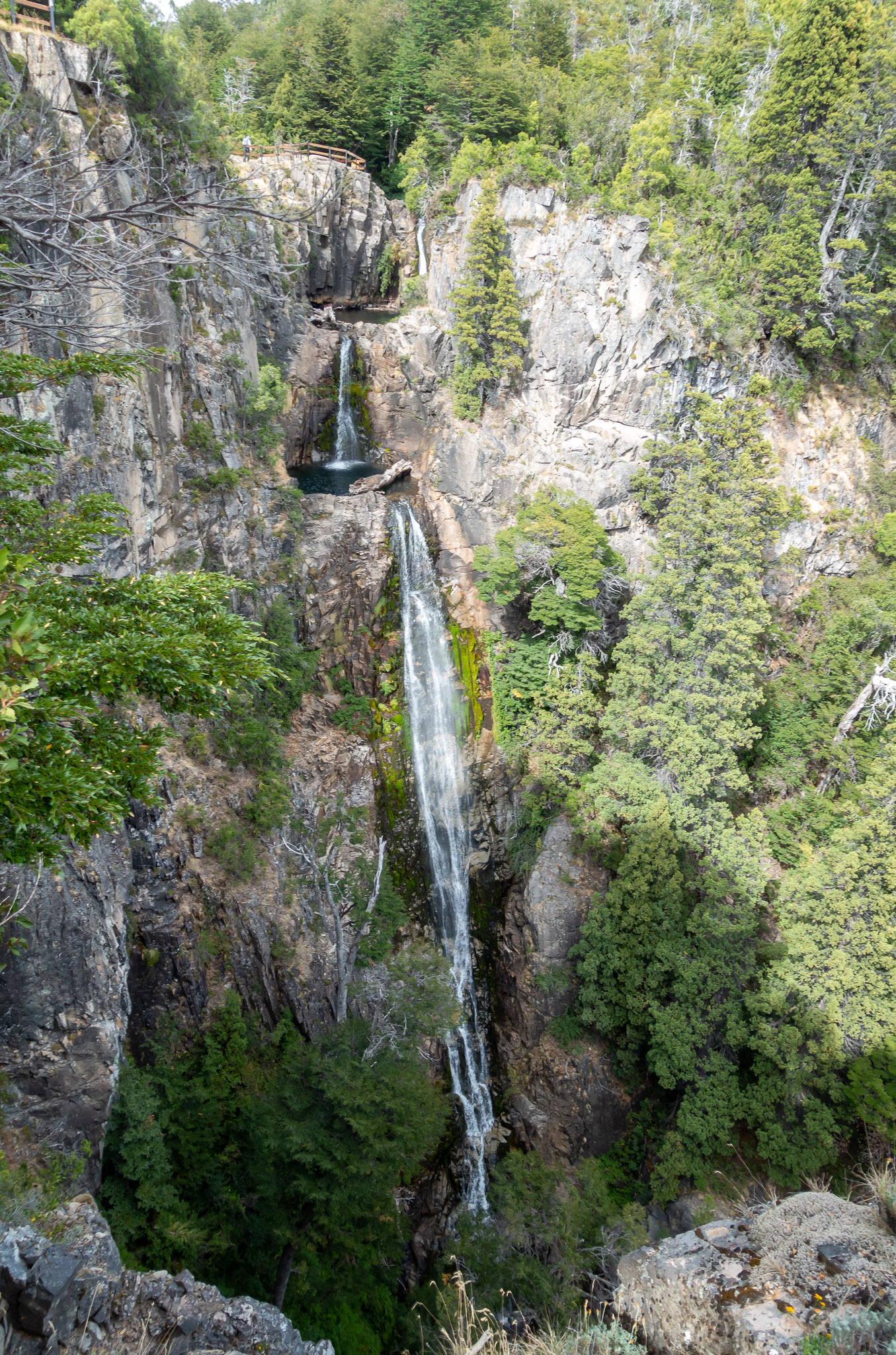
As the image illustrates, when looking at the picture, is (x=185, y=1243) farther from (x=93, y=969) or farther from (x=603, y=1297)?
(x=603, y=1297)

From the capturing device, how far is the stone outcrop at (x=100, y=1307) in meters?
4.83

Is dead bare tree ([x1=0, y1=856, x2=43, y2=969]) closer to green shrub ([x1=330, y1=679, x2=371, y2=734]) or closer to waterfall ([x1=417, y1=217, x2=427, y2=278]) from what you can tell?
green shrub ([x1=330, y1=679, x2=371, y2=734])

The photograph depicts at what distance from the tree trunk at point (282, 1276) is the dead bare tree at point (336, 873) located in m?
3.86

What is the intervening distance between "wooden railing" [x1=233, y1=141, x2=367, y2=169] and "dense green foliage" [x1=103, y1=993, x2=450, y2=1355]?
92.4ft

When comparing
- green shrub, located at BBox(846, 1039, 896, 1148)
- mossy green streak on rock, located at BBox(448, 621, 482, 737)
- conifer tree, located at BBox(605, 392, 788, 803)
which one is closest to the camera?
green shrub, located at BBox(846, 1039, 896, 1148)

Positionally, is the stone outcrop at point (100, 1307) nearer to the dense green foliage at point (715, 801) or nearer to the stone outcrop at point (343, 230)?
the dense green foliage at point (715, 801)

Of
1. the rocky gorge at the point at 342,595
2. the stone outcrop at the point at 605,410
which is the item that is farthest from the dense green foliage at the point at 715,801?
the rocky gorge at the point at 342,595

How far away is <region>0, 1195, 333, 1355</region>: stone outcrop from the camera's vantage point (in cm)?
483

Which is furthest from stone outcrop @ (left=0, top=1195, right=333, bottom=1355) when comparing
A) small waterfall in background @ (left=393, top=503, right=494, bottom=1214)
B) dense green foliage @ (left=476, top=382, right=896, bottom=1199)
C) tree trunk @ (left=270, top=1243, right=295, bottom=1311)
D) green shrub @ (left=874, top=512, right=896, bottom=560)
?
green shrub @ (left=874, top=512, right=896, bottom=560)

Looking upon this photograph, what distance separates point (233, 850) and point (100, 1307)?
357 inches

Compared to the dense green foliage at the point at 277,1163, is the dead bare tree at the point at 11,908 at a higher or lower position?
higher

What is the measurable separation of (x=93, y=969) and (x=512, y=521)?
57.6ft

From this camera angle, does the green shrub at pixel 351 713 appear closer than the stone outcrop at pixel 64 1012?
No

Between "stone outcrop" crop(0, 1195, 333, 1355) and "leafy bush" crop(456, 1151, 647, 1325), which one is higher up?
"stone outcrop" crop(0, 1195, 333, 1355)
